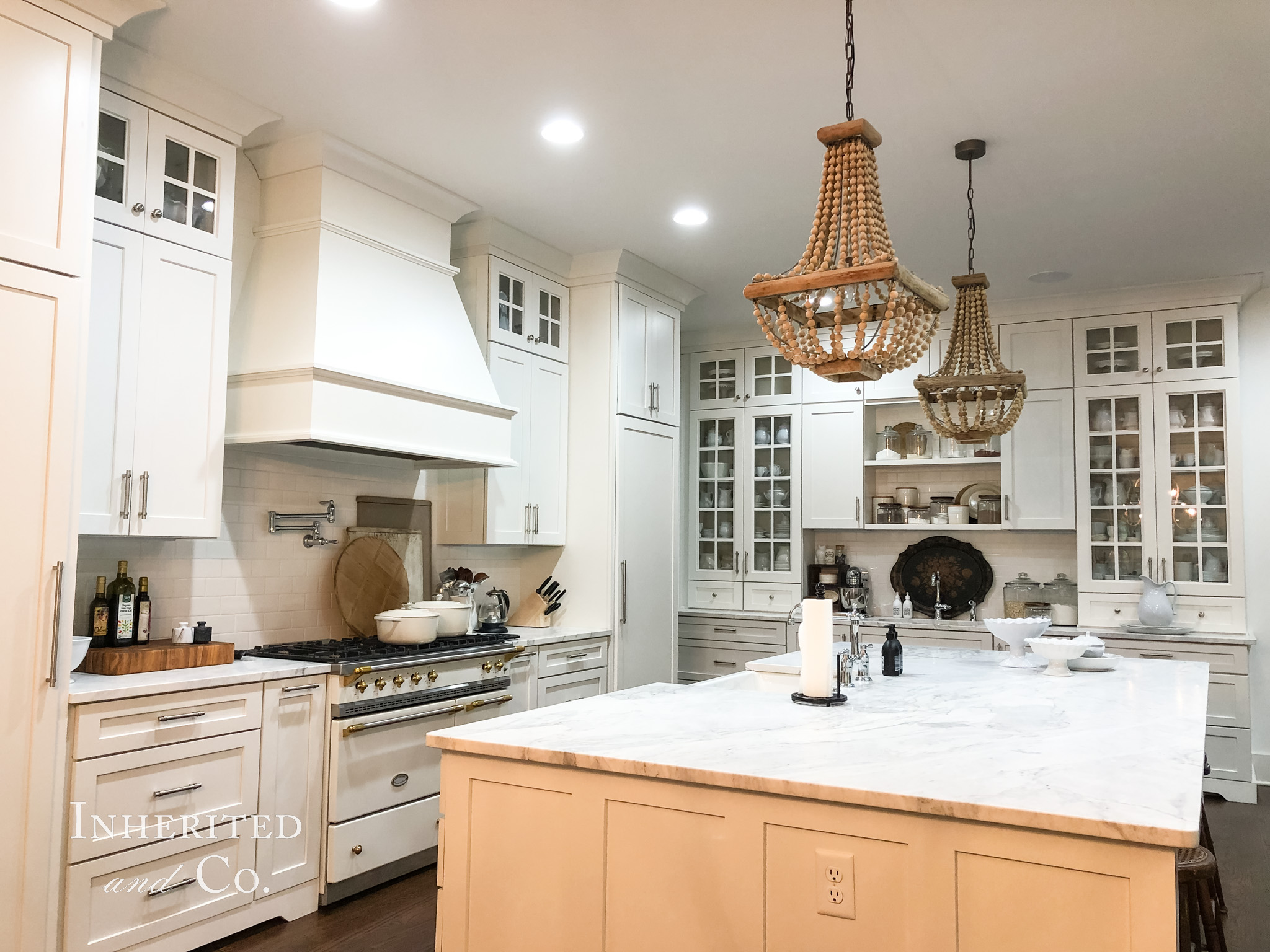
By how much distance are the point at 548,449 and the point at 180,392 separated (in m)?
2.15

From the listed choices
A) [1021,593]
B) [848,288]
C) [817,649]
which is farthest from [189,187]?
[1021,593]

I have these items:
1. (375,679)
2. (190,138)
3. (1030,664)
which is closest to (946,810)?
(1030,664)

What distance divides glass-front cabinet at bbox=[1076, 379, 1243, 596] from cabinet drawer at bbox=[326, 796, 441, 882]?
12.9ft

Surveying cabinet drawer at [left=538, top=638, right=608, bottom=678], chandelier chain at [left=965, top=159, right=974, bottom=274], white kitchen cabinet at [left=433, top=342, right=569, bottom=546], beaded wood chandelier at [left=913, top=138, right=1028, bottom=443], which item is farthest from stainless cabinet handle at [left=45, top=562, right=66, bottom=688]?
chandelier chain at [left=965, top=159, right=974, bottom=274]

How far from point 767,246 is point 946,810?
151 inches

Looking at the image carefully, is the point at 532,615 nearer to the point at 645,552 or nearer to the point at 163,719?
the point at 645,552

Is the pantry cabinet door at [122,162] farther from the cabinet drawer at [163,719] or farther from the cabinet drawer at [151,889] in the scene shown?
the cabinet drawer at [151,889]

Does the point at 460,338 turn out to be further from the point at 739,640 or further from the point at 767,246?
the point at 739,640

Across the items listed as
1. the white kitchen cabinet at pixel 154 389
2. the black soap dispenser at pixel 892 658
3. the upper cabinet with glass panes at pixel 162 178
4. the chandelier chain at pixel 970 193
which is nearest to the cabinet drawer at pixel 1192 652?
the chandelier chain at pixel 970 193

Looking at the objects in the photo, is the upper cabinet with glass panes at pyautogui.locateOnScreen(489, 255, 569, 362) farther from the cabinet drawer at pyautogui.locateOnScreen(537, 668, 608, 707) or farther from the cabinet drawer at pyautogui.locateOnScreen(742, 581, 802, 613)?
the cabinet drawer at pyautogui.locateOnScreen(742, 581, 802, 613)

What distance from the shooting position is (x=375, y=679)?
3.55 metres

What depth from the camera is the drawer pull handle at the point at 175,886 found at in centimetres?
288

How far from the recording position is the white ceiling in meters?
2.85

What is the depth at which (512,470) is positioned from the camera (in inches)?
189
